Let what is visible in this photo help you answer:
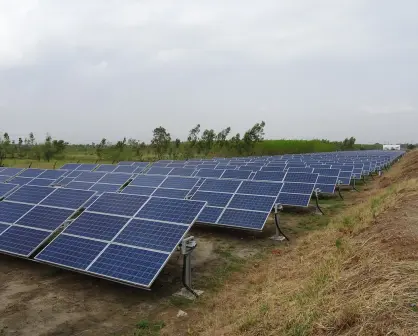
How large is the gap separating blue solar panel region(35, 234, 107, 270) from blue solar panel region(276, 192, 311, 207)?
9631mm

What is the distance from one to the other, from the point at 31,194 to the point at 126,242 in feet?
17.6

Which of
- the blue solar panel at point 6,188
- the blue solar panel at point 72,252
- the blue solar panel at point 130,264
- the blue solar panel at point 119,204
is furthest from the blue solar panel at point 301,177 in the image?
the blue solar panel at point 6,188

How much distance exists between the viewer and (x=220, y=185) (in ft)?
46.6

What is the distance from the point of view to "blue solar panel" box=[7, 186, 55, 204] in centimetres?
1081

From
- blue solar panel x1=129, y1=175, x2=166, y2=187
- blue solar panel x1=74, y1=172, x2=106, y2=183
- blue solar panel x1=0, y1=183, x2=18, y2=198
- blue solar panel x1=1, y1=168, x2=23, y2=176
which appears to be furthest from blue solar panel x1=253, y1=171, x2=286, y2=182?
blue solar panel x1=1, y1=168, x2=23, y2=176

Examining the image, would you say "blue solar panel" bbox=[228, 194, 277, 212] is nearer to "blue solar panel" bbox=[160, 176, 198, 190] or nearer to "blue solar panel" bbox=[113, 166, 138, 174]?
"blue solar panel" bbox=[160, 176, 198, 190]

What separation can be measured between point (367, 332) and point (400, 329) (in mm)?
372

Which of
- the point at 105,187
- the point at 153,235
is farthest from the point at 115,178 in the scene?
the point at 153,235

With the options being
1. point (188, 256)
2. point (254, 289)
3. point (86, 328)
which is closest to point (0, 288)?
point (86, 328)

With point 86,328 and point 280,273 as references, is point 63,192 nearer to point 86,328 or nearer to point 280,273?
point 86,328

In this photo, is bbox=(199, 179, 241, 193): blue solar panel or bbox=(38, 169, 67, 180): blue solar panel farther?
bbox=(38, 169, 67, 180): blue solar panel

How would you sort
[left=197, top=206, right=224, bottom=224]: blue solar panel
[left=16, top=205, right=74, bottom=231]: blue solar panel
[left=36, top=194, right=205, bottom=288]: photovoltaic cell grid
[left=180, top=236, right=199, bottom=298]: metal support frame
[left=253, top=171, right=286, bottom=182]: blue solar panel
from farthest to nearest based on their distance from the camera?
[left=253, top=171, right=286, bottom=182]: blue solar panel
[left=197, top=206, right=224, bottom=224]: blue solar panel
[left=16, top=205, right=74, bottom=231]: blue solar panel
[left=180, top=236, right=199, bottom=298]: metal support frame
[left=36, top=194, right=205, bottom=288]: photovoltaic cell grid

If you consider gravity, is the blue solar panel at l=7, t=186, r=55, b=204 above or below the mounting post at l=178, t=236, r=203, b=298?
above

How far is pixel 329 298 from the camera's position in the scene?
5.39 m
